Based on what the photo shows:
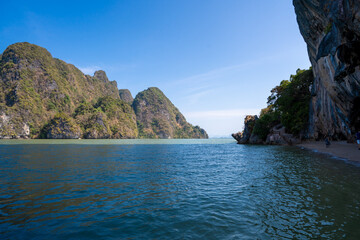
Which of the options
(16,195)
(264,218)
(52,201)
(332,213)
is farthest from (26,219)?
(332,213)

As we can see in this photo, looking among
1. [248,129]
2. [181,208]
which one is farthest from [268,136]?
[181,208]

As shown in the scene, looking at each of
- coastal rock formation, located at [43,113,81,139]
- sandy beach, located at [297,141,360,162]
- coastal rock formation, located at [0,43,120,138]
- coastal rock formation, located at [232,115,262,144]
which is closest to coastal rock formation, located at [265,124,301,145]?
coastal rock formation, located at [232,115,262,144]

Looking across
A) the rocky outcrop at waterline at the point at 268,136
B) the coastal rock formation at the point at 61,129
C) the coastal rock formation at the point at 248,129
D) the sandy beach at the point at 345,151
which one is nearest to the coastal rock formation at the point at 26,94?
the coastal rock formation at the point at 61,129

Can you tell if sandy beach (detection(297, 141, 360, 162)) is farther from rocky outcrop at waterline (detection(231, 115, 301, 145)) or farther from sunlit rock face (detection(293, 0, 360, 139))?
rocky outcrop at waterline (detection(231, 115, 301, 145))

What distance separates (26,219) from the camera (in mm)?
6910

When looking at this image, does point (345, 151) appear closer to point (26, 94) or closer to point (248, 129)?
point (248, 129)

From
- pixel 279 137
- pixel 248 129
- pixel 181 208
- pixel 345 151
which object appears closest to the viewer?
pixel 181 208

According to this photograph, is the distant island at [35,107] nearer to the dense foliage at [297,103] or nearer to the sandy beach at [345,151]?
the dense foliage at [297,103]

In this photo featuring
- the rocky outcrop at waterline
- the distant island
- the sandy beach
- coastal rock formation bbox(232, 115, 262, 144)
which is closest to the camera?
the sandy beach

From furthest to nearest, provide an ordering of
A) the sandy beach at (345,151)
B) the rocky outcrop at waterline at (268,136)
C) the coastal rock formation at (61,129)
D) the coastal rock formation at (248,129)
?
1. the coastal rock formation at (61,129)
2. the coastal rock formation at (248,129)
3. the rocky outcrop at waterline at (268,136)
4. the sandy beach at (345,151)

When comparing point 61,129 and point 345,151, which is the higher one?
point 61,129

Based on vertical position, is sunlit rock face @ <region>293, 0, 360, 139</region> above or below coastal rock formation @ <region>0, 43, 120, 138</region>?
below


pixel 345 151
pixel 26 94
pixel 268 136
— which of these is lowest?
pixel 345 151

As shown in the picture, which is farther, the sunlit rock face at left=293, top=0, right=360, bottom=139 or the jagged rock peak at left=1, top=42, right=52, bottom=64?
the jagged rock peak at left=1, top=42, right=52, bottom=64
